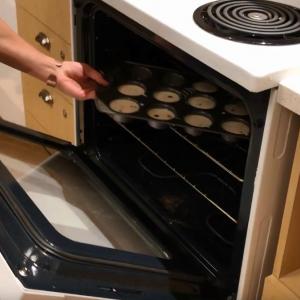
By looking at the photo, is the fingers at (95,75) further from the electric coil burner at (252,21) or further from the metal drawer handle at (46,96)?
the metal drawer handle at (46,96)

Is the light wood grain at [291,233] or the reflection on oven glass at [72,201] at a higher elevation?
the light wood grain at [291,233]

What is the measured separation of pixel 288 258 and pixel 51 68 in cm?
65

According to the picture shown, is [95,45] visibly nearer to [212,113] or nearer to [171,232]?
[212,113]

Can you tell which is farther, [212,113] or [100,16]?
[100,16]

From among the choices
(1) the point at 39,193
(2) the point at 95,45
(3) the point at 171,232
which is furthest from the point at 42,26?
(3) the point at 171,232

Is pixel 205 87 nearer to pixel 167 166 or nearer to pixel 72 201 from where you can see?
pixel 167 166

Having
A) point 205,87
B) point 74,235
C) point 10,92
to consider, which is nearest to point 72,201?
point 74,235

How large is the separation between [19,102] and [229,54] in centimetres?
126

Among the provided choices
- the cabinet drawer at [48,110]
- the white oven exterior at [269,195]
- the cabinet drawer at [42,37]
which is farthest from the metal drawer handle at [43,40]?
the white oven exterior at [269,195]

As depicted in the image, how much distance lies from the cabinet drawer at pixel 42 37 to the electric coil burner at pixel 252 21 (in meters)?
0.50

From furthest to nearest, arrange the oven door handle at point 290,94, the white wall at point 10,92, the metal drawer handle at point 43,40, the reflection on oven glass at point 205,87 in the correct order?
the white wall at point 10,92 < the metal drawer handle at point 43,40 < the reflection on oven glass at point 205,87 < the oven door handle at point 290,94

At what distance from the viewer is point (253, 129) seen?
0.87m

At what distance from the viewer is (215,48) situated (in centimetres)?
87

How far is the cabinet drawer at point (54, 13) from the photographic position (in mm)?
1359
